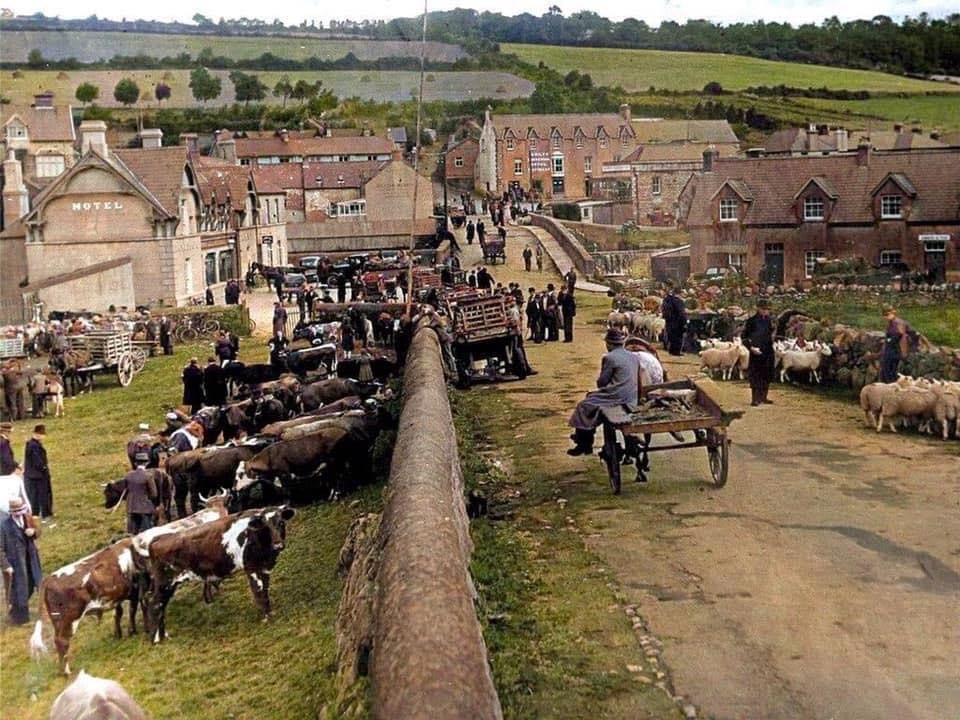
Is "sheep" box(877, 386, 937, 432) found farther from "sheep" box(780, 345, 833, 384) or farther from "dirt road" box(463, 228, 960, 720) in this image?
"sheep" box(780, 345, 833, 384)

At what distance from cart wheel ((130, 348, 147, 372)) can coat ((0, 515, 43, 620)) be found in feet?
71.9

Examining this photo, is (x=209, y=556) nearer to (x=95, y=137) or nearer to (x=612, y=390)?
(x=612, y=390)

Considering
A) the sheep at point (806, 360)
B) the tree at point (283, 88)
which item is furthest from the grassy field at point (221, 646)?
the tree at point (283, 88)

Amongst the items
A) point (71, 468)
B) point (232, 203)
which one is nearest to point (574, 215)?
point (232, 203)

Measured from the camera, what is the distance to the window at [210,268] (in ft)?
178

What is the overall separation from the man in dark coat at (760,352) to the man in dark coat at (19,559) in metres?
13.1

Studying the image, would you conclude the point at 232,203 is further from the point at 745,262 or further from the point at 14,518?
the point at 14,518

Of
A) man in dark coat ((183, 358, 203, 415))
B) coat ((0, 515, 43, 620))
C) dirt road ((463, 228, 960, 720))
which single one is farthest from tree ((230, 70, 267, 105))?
coat ((0, 515, 43, 620))

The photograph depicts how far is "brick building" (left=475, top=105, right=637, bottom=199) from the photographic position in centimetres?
10194

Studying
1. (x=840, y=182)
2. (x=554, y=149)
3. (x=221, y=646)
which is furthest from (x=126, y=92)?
(x=221, y=646)

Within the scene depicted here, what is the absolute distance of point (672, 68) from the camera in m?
126

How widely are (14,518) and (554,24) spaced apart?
12679cm

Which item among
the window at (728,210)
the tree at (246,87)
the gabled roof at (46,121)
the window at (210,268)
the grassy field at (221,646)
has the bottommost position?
the window at (210,268)

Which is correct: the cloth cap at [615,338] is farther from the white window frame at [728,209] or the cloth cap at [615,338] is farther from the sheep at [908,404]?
the white window frame at [728,209]
